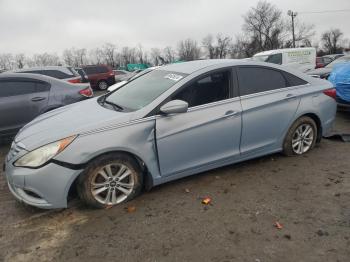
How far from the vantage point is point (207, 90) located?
14.8ft

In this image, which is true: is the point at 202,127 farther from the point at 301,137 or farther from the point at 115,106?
the point at 301,137

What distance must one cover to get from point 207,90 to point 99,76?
22.3m

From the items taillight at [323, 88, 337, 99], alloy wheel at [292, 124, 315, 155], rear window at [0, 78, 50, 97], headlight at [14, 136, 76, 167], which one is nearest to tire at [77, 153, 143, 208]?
headlight at [14, 136, 76, 167]

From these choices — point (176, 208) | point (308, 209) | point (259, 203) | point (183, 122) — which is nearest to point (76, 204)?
point (176, 208)

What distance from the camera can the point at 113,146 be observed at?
12.6 ft

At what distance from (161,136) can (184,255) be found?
4.67ft

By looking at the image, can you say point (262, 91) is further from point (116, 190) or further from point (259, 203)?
point (116, 190)

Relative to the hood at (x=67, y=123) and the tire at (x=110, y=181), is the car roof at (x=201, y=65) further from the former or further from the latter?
the tire at (x=110, y=181)

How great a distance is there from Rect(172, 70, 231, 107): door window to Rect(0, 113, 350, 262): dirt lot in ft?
3.45

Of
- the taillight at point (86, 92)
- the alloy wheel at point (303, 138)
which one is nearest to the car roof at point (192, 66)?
the alloy wheel at point (303, 138)

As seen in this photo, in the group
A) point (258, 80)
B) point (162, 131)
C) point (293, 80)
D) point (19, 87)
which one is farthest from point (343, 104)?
point (19, 87)

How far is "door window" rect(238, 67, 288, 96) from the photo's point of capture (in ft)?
15.6

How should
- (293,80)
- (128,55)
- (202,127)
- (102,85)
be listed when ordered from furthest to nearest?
(128,55) < (102,85) < (293,80) < (202,127)

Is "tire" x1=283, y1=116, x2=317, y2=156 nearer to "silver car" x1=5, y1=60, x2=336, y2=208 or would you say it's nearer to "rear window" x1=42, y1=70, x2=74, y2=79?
"silver car" x1=5, y1=60, x2=336, y2=208
